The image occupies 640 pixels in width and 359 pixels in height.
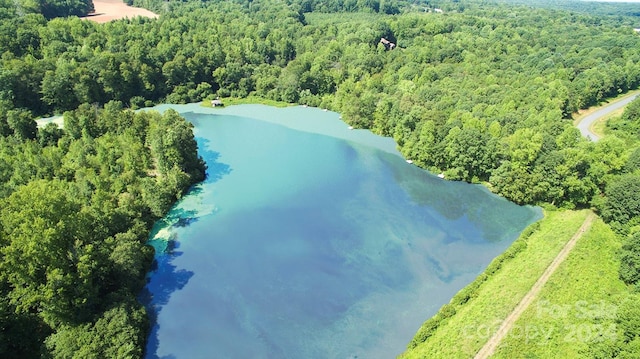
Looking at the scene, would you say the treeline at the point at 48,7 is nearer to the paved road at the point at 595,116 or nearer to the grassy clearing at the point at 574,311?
the grassy clearing at the point at 574,311

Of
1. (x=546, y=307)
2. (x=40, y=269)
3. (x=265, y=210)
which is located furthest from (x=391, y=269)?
(x=40, y=269)

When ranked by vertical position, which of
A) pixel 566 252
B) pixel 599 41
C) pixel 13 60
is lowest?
pixel 566 252

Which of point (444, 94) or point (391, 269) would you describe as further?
point (444, 94)

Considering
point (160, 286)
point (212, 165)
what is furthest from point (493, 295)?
point (212, 165)

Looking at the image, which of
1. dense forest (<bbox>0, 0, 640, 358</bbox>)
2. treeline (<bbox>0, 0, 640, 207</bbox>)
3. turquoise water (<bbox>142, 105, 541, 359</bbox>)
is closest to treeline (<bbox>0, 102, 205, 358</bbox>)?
dense forest (<bbox>0, 0, 640, 358</bbox>)

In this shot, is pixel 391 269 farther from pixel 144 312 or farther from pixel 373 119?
pixel 373 119

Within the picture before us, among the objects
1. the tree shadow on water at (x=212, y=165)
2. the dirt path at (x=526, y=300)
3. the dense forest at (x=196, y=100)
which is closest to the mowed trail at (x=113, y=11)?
the dense forest at (x=196, y=100)

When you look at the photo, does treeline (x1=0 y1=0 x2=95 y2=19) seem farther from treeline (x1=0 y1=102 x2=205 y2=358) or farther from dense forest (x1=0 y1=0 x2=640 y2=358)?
treeline (x1=0 y1=102 x2=205 y2=358)
